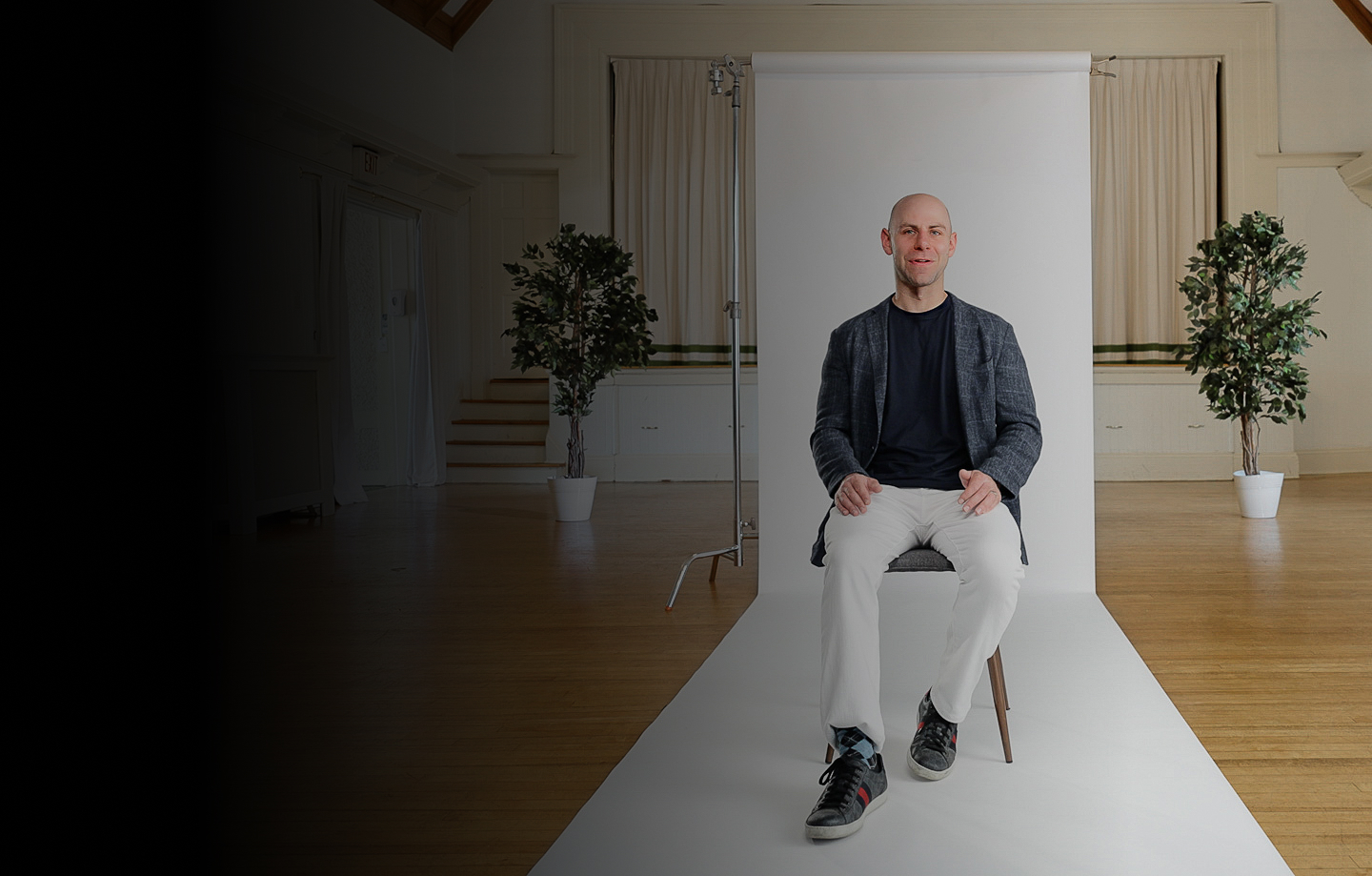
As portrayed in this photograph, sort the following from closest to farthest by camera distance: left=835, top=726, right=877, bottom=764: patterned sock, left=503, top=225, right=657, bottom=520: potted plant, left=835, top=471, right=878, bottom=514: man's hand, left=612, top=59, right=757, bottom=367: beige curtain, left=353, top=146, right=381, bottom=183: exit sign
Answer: left=835, top=726, right=877, bottom=764: patterned sock → left=835, top=471, right=878, bottom=514: man's hand → left=503, top=225, right=657, bottom=520: potted plant → left=353, top=146, right=381, bottom=183: exit sign → left=612, top=59, right=757, bottom=367: beige curtain

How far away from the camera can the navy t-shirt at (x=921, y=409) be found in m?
2.05

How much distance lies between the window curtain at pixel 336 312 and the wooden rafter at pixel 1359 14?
290 inches

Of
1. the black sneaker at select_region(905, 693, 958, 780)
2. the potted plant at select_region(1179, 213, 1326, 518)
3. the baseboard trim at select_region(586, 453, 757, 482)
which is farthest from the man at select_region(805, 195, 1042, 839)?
the baseboard trim at select_region(586, 453, 757, 482)

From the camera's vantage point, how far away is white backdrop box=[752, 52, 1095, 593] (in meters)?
3.39

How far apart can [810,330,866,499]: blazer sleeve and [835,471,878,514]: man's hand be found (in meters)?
0.08

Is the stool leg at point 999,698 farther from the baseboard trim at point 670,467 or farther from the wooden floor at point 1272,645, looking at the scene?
the baseboard trim at point 670,467

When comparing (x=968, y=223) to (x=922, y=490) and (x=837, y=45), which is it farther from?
(x=837, y=45)

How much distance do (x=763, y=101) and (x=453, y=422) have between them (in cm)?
548

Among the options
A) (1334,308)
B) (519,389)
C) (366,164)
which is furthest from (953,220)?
(1334,308)

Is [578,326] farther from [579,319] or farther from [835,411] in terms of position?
[835,411]

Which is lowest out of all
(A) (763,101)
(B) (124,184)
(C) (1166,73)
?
(B) (124,184)

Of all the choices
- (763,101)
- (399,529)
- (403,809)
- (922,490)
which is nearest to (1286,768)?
(922,490)

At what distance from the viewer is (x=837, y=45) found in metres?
8.18

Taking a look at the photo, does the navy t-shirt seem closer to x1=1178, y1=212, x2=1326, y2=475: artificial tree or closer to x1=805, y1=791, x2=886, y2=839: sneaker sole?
x1=805, y1=791, x2=886, y2=839: sneaker sole
